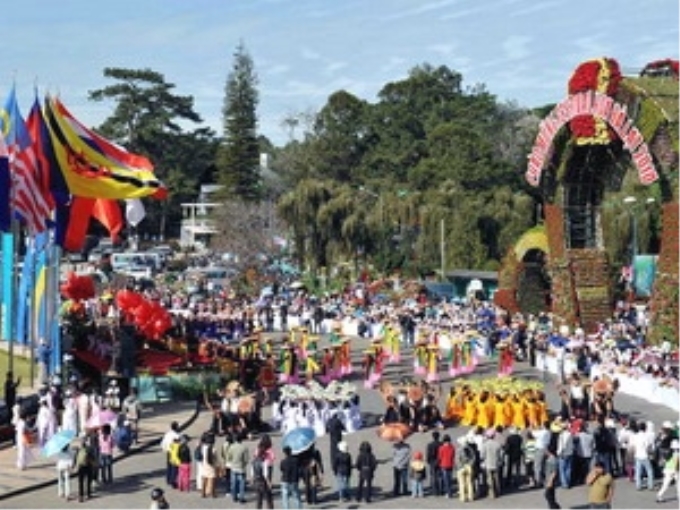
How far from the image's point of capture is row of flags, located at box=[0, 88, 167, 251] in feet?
83.1

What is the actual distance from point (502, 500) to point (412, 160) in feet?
215

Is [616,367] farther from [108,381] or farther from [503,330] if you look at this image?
[108,381]

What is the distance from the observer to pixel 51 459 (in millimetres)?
21297

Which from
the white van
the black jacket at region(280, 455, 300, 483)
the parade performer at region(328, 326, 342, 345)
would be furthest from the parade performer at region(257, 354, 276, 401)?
the white van

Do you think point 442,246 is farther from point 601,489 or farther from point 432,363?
point 601,489

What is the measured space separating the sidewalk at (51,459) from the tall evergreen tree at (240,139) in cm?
5605

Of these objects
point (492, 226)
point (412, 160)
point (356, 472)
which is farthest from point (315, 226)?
point (356, 472)

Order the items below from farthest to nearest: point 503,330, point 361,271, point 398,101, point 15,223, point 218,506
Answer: point 398,101
point 361,271
point 503,330
point 15,223
point 218,506

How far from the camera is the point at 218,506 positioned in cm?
1833

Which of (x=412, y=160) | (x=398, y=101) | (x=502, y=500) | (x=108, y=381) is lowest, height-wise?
(x=502, y=500)

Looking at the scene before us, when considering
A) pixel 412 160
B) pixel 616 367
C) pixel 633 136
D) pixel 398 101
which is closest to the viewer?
pixel 616 367

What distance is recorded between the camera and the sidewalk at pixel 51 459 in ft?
63.9

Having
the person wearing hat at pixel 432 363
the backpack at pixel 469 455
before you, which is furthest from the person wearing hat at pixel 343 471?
the person wearing hat at pixel 432 363

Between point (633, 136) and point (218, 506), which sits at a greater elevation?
point (633, 136)
